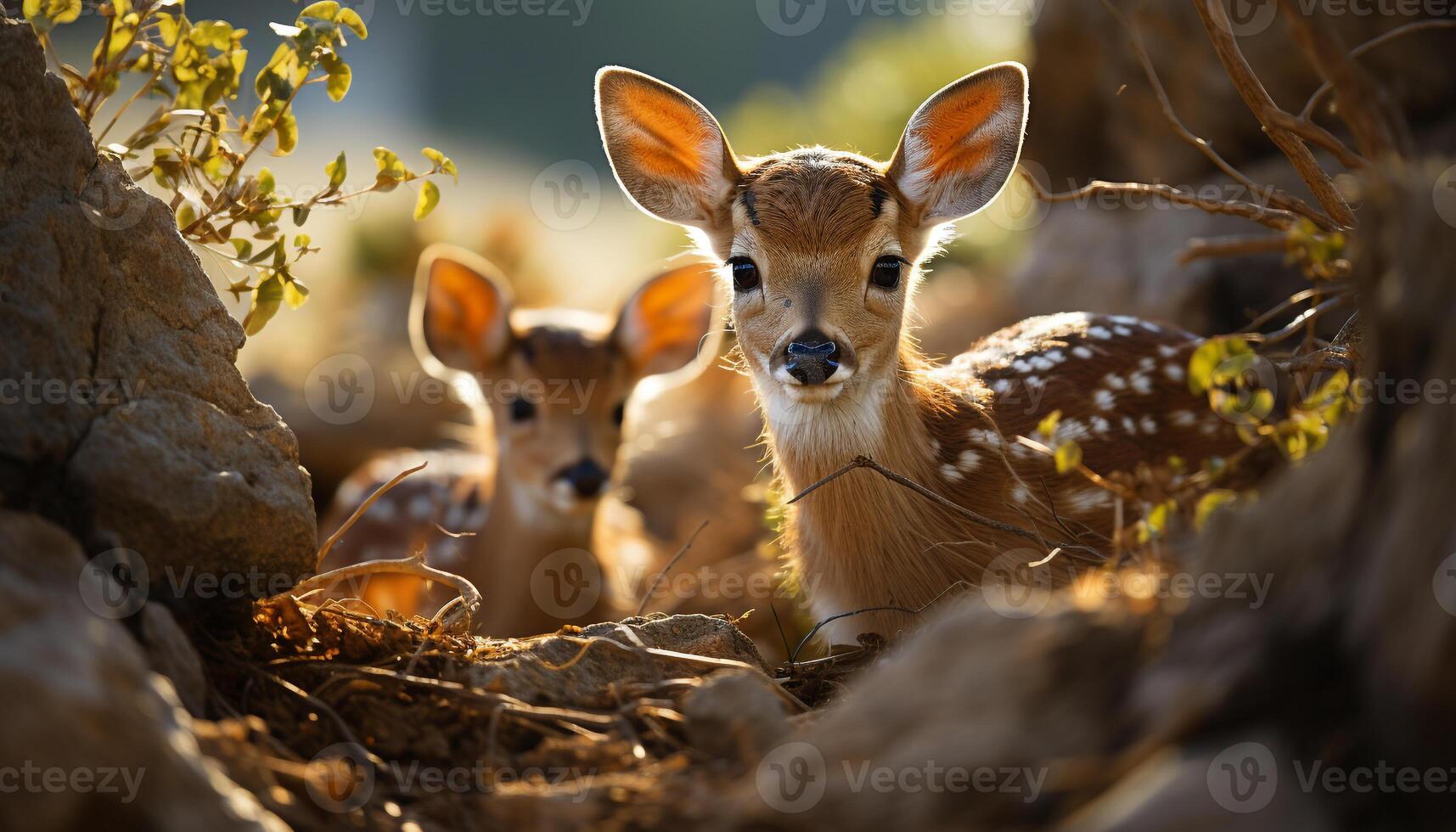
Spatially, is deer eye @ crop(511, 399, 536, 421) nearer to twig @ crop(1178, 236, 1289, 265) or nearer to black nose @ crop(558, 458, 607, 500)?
black nose @ crop(558, 458, 607, 500)

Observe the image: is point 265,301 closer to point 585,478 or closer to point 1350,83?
point 1350,83

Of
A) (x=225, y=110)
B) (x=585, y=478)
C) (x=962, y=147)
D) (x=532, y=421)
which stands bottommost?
(x=585, y=478)

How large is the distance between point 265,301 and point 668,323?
138 inches

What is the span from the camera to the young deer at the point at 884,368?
151 inches

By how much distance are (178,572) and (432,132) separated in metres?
28.9

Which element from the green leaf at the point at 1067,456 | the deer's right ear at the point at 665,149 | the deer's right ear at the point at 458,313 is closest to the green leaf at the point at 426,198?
the deer's right ear at the point at 665,149

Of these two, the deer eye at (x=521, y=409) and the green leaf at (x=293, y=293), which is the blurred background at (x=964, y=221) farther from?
the deer eye at (x=521, y=409)

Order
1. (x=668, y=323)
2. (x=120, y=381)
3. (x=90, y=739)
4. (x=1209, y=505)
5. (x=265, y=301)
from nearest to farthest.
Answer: (x=90, y=739)
(x=1209, y=505)
(x=120, y=381)
(x=265, y=301)
(x=668, y=323)

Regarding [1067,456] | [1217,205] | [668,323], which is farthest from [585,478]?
[1067,456]

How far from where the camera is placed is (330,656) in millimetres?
2605

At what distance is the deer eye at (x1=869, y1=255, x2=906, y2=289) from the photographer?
13.0 feet

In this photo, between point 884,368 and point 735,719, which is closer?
point 735,719

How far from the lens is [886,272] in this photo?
3.98m

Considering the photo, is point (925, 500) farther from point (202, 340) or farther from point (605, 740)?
point (202, 340)
